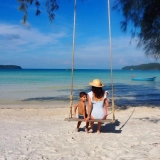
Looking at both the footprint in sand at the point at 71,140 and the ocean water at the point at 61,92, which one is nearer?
the footprint in sand at the point at 71,140

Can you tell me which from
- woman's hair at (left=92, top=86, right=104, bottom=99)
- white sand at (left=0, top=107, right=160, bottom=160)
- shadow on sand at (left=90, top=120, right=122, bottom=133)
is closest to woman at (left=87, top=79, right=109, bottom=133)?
woman's hair at (left=92, top=86, right=104, bottom=99)

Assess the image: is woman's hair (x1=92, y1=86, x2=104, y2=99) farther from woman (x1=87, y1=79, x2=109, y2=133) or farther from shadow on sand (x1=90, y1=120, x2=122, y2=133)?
shadow on sand (x1=90, y1=120, x2=122, y2=133)

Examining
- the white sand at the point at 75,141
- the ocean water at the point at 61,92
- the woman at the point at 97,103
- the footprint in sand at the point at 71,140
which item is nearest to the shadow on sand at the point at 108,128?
the white sand at the point at 75,141

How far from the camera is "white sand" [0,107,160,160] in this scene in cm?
406

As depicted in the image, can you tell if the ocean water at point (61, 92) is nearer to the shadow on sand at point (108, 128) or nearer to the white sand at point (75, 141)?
the shadow on sand at point (108, 128)

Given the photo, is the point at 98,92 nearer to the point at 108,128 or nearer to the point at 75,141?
the point at 75,141

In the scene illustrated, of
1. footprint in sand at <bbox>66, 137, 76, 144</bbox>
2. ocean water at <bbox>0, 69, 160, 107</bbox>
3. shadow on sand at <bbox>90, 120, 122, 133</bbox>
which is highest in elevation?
footprint in sand at <bbox>66, 137, 76, 144</bbox>

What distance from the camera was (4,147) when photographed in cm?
445

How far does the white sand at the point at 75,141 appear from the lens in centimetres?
406

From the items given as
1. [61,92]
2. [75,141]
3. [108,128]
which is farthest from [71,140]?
[61,92]

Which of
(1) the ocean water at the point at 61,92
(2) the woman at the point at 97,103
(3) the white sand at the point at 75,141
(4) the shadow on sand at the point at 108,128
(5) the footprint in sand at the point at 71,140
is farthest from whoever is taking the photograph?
(1) the ocean water at the point at 61,92

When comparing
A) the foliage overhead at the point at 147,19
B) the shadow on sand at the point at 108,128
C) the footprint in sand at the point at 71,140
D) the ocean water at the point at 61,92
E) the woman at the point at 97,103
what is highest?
the foliage overhead at the point at 147,19

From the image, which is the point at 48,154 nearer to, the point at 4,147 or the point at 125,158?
the point at 4,147

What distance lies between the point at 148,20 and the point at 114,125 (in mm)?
3776
